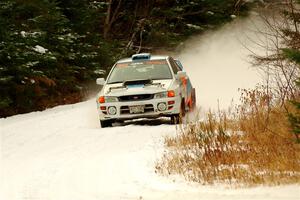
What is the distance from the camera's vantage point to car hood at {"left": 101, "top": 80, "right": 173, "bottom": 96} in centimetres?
1457

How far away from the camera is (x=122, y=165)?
9336 mm

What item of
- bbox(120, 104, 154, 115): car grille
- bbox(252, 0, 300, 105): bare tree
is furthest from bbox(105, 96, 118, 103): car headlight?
bbox(252, 0, 300, 105): bare tree

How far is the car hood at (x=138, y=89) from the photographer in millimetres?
14570

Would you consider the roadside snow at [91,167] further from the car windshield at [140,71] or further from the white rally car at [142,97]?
the car windshield at [140,71]

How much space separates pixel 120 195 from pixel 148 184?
586 millimetres

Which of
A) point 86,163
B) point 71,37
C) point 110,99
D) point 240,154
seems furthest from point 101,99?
point 71,37

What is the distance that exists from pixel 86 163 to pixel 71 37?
14896mm

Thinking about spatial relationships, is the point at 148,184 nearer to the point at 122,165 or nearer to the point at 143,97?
the point at 122,165

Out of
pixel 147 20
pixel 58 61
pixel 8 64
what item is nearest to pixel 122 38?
pixel 147 20

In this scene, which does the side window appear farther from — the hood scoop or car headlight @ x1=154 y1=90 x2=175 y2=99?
car headlight @ x1=154 y1=90 x2=175 y2=99

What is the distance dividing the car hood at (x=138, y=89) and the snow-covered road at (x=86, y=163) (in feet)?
2.93

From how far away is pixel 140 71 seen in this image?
1575cm

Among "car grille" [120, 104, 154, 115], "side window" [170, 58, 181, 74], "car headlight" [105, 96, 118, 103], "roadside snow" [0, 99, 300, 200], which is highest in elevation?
"side window" [170, 58, 181, 74]

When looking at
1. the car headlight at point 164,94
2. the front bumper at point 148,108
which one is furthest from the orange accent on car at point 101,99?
the car headlight at point 164,94
